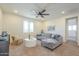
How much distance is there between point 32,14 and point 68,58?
1.48 meters

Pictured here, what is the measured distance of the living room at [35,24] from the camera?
6.98 ft

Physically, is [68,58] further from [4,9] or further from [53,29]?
[4,9]

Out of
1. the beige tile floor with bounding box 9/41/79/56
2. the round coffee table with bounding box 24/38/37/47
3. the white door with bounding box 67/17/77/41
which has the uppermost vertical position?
the white door with bounding box 67/17/77/41

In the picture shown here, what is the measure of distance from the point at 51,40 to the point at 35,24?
0.65 m

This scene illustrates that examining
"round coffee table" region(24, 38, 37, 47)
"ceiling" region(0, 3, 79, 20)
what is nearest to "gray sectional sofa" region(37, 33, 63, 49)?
"round coffee table" region(24, 38, 37, 47)

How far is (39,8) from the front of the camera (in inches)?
85.0

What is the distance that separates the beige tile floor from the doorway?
15 cm

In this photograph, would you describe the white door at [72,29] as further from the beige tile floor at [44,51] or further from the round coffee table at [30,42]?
the round coffee table at [30,42]

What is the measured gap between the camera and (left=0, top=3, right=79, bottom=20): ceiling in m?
2.08

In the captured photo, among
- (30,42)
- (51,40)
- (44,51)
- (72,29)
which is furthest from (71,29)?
(30,42)

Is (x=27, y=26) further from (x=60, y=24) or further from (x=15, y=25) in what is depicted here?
(x=60, y=24)

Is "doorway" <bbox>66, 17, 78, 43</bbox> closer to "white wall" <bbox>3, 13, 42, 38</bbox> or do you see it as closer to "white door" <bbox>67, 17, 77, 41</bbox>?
"white door" <bbox>67, 17, 77, 41</bbox>

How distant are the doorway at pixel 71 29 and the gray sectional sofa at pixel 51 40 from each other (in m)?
0.26

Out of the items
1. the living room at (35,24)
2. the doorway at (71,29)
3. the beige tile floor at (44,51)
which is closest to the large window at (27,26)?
the living room at (35,24)
